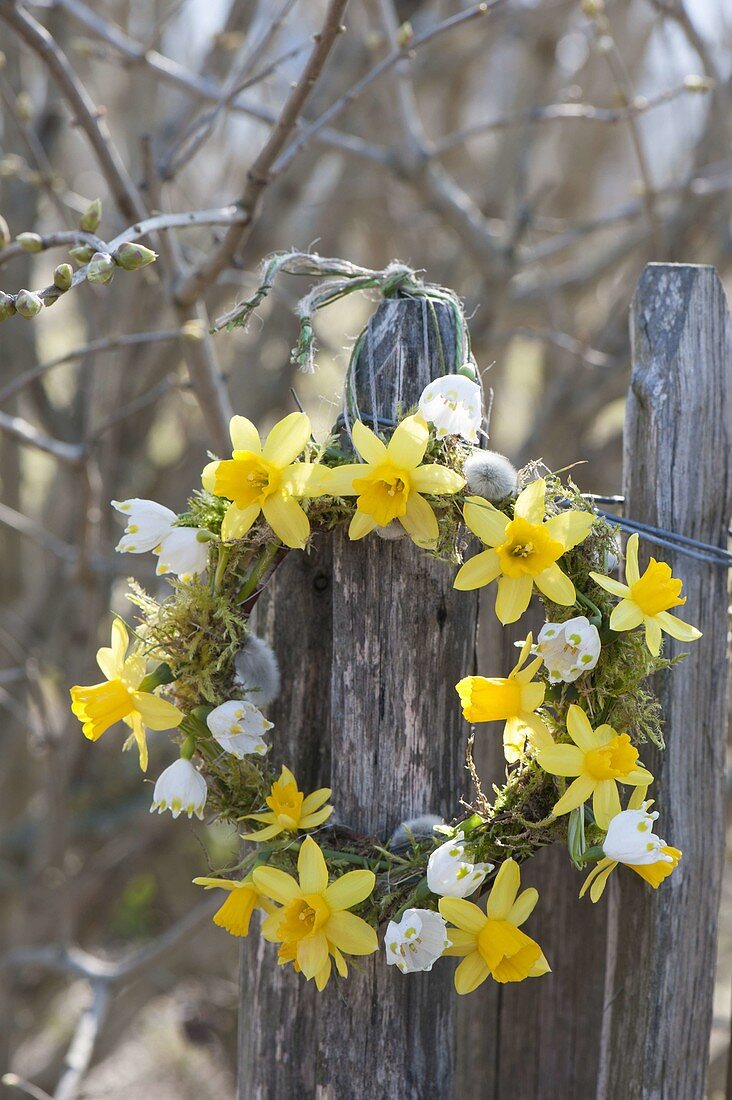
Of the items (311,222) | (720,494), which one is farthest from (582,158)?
(720,494)

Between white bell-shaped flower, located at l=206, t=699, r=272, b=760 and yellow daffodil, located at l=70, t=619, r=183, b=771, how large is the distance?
0.05 m

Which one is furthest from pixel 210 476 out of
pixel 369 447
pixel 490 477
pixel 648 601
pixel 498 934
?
pixel 498 934

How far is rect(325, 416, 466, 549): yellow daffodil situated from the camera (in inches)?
44.5

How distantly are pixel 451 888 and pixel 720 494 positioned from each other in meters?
0.72

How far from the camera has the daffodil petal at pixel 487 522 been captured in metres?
1.13

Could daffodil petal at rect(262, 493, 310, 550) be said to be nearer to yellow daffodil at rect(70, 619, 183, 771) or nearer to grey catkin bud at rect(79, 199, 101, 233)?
yellow daffodil at rect(70, 619, 183, 771)

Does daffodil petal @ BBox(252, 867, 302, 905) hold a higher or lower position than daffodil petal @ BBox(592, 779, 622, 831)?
lower

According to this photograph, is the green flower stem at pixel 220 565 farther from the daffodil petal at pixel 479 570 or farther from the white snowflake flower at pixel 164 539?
the daffodil petal at pixel 479 570

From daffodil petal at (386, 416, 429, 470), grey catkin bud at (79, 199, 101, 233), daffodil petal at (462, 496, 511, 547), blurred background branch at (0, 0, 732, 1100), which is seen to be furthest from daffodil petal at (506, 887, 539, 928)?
blurred background branch at (0, 0, 732, 1100)

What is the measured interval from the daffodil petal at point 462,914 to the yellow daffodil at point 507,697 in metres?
0.22

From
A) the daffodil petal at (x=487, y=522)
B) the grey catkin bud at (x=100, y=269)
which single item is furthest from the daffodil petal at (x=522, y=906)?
the grey catkin bud at (x=100, y=269)

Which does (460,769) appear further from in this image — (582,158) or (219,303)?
(582,158)

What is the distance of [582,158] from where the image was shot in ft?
16.1

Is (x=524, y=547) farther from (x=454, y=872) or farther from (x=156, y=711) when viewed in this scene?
(x=156, y=711)
